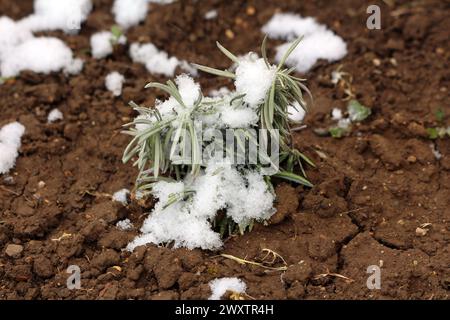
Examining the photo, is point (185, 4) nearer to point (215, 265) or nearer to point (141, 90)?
point (141, 90)

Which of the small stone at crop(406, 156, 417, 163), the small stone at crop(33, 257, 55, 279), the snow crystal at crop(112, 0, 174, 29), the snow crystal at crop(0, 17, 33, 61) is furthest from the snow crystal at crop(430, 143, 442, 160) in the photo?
the snow crystal at crop(0, 17, 33, 61)

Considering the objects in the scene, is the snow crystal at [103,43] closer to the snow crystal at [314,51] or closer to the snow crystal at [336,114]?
the snow crystal at [314,51]

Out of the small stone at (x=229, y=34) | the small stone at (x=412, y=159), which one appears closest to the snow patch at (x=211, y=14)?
the small stone at (x=229, y=34)

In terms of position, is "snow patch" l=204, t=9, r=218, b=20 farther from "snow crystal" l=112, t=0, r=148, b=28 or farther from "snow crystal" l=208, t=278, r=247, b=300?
"snow crystal" l=208, t=278, r=247, b=300

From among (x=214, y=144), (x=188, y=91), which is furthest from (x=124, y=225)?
(x=188, y=91)

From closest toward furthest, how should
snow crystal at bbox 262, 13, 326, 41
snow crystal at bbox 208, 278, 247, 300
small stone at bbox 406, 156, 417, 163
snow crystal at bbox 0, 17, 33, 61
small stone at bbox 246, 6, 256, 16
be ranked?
snow crystal at bbox 208, 278, 247, 300 < small stone at bbox 406, 156, 417, 163 < snow crystal at bbox 0, 17, 33, 61 < snow crystal at bbox 262, 13, 326, 41 < small stone at bbox 246, 6, 256, 16

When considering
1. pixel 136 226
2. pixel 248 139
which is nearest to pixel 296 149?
pixel 248 139
